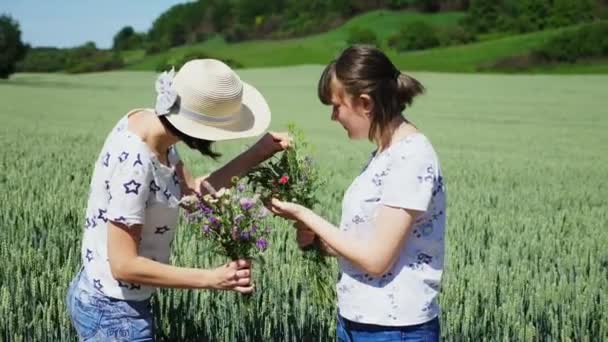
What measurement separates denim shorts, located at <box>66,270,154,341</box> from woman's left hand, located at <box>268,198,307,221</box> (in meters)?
0.48

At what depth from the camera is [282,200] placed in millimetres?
2758

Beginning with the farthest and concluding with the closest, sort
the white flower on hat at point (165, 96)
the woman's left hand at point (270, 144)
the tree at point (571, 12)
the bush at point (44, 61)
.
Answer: the bush at point (44, 61) < the tree at point (571, 12) < the woman's left hand at point (270, 144) < the white flower on hat at point (165, 96)

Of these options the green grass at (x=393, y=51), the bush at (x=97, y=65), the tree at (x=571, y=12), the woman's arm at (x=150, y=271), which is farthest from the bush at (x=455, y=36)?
the woman's arm at (x=150, y=271)

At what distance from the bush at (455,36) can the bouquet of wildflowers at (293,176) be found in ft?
203

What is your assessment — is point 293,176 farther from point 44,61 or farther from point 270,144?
point 44,61

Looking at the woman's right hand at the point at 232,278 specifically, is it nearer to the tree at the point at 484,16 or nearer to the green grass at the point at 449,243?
the green grass at the point at 449,243

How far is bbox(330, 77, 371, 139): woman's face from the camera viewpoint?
7.93 feet

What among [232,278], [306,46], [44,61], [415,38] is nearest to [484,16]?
[415,38]

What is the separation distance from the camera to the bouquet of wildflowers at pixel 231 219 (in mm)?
2449

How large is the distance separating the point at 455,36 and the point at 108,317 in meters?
63.5

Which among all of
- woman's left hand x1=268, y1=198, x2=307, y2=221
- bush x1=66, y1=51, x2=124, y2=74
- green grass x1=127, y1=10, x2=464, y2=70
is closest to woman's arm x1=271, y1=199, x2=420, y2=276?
woman's left hand x1=268, y1=198, x2=307, y2=221

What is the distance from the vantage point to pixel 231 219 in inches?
97.3

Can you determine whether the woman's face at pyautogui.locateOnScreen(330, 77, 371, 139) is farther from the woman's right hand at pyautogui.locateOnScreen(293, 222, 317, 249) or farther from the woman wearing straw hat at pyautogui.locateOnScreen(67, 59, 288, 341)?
the woman's right hand at pyautogui.locateOnScreen(293, 222, 317, 249)

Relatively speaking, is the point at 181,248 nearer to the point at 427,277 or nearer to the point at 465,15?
the point at 427,277
